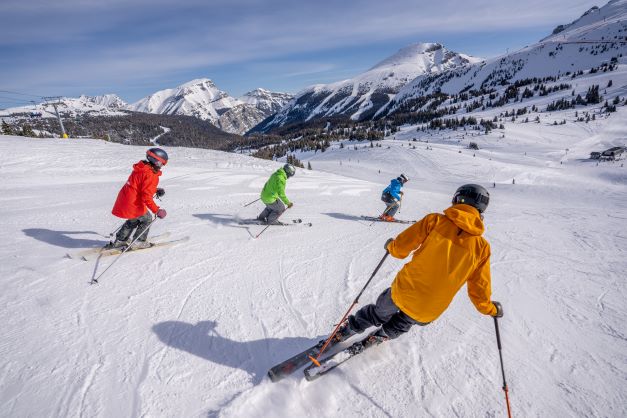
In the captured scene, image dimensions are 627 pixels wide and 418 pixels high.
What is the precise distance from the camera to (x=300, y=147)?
281ft

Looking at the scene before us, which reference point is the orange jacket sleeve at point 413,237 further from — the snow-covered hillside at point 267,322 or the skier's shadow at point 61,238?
the skier's shadow at point 61,238

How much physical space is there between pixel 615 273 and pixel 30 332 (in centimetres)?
1076

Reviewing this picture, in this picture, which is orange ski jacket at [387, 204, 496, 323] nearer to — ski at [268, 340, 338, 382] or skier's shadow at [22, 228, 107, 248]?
ski at [268, 340, 338, 382]

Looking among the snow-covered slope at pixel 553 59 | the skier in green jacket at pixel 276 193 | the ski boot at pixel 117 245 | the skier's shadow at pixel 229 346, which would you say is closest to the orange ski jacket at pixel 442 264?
the skier's shadow at pixel 229 346

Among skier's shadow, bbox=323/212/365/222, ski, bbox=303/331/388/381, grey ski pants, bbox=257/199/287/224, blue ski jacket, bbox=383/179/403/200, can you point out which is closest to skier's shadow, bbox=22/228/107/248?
grey ski pants, bbox=257/199/287/224

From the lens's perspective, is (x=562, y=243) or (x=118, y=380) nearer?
(x=118, y=380)

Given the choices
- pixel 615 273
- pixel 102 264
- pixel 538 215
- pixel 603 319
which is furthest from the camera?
pixel 538 215

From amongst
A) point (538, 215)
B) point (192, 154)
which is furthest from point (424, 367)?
point (192, 154)

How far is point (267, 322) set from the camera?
4.28 m

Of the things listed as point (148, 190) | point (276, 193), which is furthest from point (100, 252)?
point (276, 193)

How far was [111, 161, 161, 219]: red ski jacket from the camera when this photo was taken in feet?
17.6

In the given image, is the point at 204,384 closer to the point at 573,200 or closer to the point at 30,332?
the point at 30,332

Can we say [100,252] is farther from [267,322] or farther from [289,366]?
[289,366]

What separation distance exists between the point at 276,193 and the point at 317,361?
510 cm
